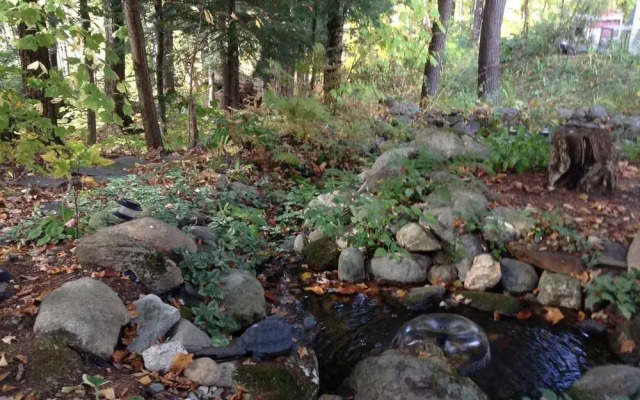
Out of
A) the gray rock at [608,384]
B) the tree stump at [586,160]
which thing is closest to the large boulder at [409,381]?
the gray rock at [608,384]

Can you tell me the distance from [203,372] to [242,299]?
57.3 inches

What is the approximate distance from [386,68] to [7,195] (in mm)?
9226

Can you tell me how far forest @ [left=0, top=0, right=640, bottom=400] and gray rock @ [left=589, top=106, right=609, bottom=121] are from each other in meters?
0.11

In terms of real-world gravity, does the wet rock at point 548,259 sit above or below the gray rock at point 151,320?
above

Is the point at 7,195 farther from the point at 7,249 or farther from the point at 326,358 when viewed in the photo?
the point at 326,358

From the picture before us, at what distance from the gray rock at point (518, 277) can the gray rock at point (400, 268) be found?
88cm

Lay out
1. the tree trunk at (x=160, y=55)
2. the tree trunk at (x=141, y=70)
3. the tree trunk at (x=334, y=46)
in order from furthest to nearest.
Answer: the tree trunk at (x=160, y=55)
the tree trunk at (x=334, y=46)
the tree trunk at (x=141, y=70)

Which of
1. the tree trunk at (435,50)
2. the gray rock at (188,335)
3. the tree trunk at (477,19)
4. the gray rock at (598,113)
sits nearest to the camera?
the gray rock at (188,335)

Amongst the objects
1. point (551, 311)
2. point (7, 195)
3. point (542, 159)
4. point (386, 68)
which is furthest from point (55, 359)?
point (386, 68)

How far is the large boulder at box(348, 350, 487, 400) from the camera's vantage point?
139 inches

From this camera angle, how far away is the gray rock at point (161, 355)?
10.6ft

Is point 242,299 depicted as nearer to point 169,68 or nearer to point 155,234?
point 155,234

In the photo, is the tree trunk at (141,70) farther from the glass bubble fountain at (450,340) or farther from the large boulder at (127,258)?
the glass bubble fountain at (450,340)

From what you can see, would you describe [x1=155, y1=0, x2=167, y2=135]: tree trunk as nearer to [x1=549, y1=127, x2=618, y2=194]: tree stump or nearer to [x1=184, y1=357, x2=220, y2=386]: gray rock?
[x1=549, y1=127, x2=618, y2=194]: tree stump
